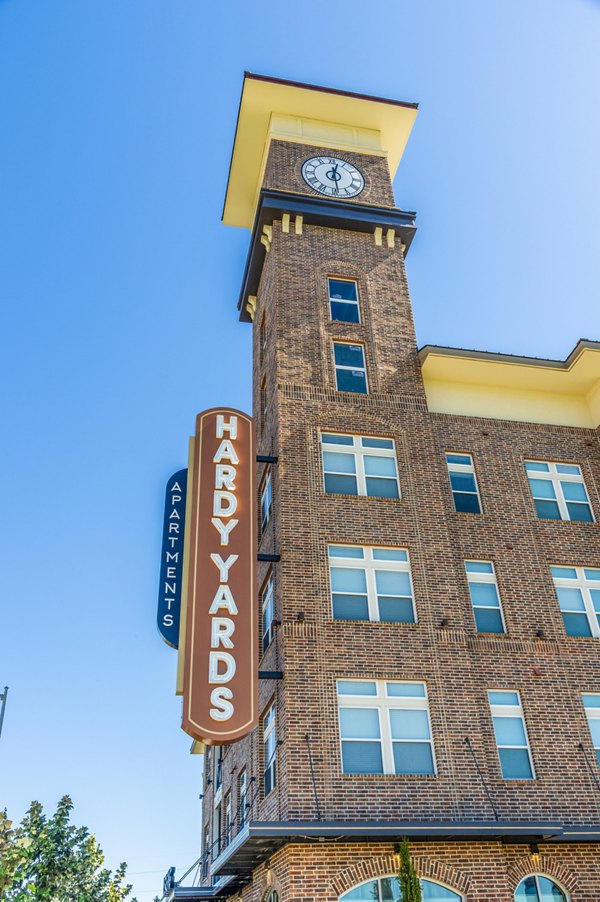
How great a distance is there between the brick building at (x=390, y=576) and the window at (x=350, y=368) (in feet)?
0.20

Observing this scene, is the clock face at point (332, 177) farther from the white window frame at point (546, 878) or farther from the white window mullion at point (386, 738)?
the white window frame at point (546, 878)

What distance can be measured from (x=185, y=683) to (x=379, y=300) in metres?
14.0

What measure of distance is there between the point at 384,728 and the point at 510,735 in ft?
11.7

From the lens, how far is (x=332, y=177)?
28609 mm

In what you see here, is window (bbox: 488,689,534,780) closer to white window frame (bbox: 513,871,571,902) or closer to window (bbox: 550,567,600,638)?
white window frame (bbox: 513,871,571,902)

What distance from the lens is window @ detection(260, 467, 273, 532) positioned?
74.8 ft

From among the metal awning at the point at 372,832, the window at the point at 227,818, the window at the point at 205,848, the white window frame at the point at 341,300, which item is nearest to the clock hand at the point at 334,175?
the white window frame at the point at 341,300

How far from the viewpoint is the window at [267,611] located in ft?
68.3

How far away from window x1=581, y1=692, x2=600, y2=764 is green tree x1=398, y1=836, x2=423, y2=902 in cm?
715

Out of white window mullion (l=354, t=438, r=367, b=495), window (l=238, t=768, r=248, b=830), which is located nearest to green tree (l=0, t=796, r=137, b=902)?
window (l=238, t=768, r=248, b=830)

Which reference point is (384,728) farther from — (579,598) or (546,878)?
(579,598)

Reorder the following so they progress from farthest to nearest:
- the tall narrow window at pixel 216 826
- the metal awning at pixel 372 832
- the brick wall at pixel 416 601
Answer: the tall narrow window at pixel 216 826 < the brick wall at pixel 416 601 < the metal awning at pixel 372 832

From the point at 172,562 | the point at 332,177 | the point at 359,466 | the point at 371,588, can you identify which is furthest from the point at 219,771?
the point at 332,177

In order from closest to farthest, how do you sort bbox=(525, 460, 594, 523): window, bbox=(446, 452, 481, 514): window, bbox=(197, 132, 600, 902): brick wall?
1. bbox=(197, 132, 600, 902): brick wall
2. bbox=(446, 452, 481, 514): window
3. bbox=(525, 460, 594, 523): window
